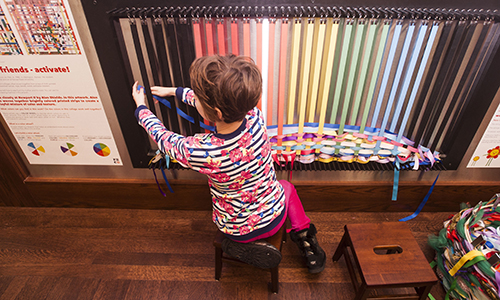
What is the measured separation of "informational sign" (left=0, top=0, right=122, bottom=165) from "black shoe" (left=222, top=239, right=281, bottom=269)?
3.19 feet

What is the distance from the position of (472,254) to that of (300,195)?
915 mm

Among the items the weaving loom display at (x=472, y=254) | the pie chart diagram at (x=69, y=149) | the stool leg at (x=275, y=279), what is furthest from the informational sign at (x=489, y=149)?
the pie chart diagram at (x=69, y=149)

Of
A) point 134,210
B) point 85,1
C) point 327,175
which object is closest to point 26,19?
point 85,1

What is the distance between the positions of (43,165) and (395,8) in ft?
7.37

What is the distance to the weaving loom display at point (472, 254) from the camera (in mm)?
1193

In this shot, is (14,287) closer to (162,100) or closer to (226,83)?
(162,100)

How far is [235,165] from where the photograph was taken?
3.29ft

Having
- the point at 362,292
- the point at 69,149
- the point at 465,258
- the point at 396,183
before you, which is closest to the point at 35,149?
the point at 69,149

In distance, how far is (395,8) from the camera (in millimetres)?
1199

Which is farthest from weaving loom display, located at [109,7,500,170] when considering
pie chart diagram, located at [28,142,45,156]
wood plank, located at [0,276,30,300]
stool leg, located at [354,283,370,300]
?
wood plank, located at [0,276,30,300]

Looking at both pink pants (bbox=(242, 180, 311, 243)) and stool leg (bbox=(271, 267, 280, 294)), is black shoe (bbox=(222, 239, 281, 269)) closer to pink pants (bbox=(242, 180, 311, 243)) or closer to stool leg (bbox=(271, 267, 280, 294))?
stool leg (bbox=(271, 267, 280, 294))

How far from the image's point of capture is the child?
846mm

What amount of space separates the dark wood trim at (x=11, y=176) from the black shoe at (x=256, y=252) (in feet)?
5.02

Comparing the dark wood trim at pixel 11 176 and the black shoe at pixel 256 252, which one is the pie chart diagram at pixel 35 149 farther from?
the black shoe at pixel 256 252
